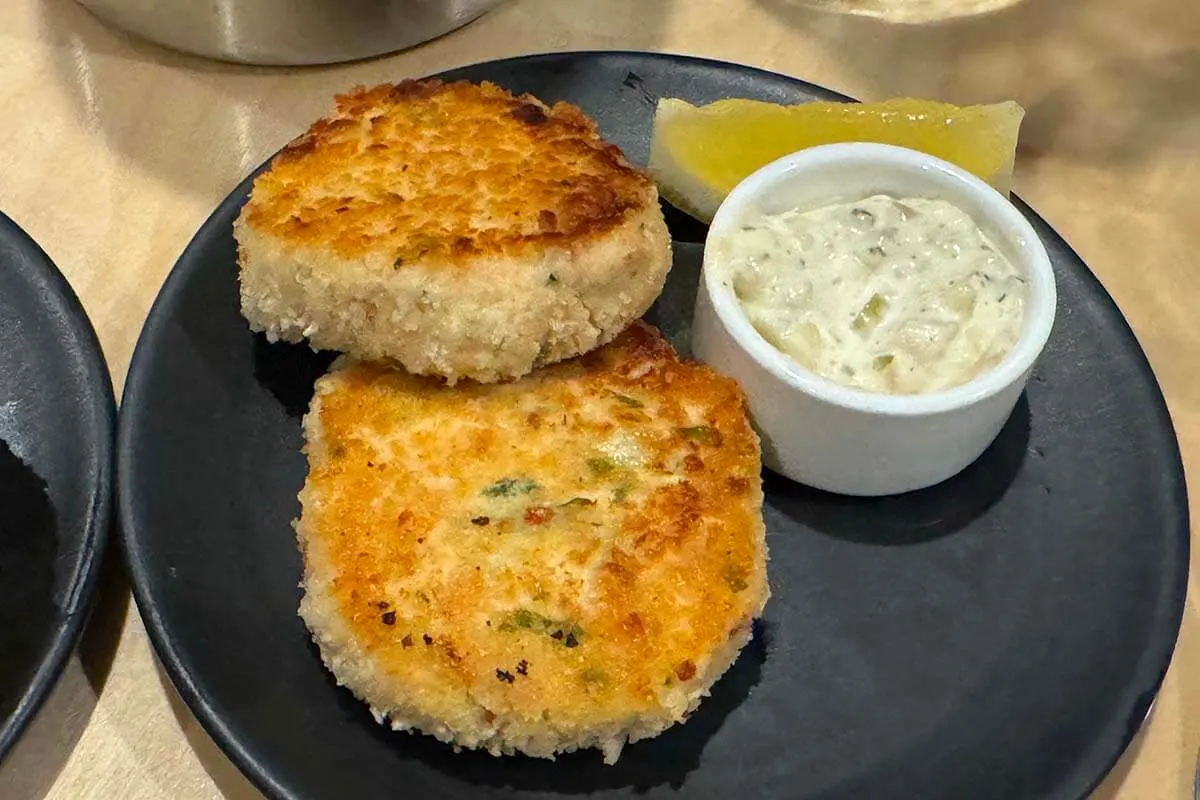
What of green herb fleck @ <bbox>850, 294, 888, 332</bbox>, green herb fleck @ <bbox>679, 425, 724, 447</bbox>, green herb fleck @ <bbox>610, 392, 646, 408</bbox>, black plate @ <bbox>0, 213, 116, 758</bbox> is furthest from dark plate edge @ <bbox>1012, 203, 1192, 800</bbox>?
black plate @ <bbox>0, 213, 116, 758</bbox>

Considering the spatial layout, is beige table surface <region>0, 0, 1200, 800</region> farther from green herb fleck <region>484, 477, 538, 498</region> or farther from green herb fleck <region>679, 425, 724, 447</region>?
green herb fleck <region>679, 425, 724, 447</region>

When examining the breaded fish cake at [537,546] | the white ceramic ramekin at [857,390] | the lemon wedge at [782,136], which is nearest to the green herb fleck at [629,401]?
the breaded fish cake at [537,546]

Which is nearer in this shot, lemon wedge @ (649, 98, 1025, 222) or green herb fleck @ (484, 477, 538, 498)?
green herb fleck @ (484, 477, 538, 498)

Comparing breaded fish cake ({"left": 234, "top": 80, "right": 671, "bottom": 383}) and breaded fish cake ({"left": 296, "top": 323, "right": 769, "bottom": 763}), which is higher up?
breaded fish cake ({"left": 234, "top": 80, "right": 671, "bottom": 383})

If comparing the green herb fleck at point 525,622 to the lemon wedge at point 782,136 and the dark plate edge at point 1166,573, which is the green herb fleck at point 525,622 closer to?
the dark plate edge at point 1166,573

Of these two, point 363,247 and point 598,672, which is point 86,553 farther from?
point 598,672

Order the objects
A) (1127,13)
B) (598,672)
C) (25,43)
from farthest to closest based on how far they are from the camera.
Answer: (1127,13)
(25,43)
(598,672)

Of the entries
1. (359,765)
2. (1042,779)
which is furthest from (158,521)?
(1042,779)
